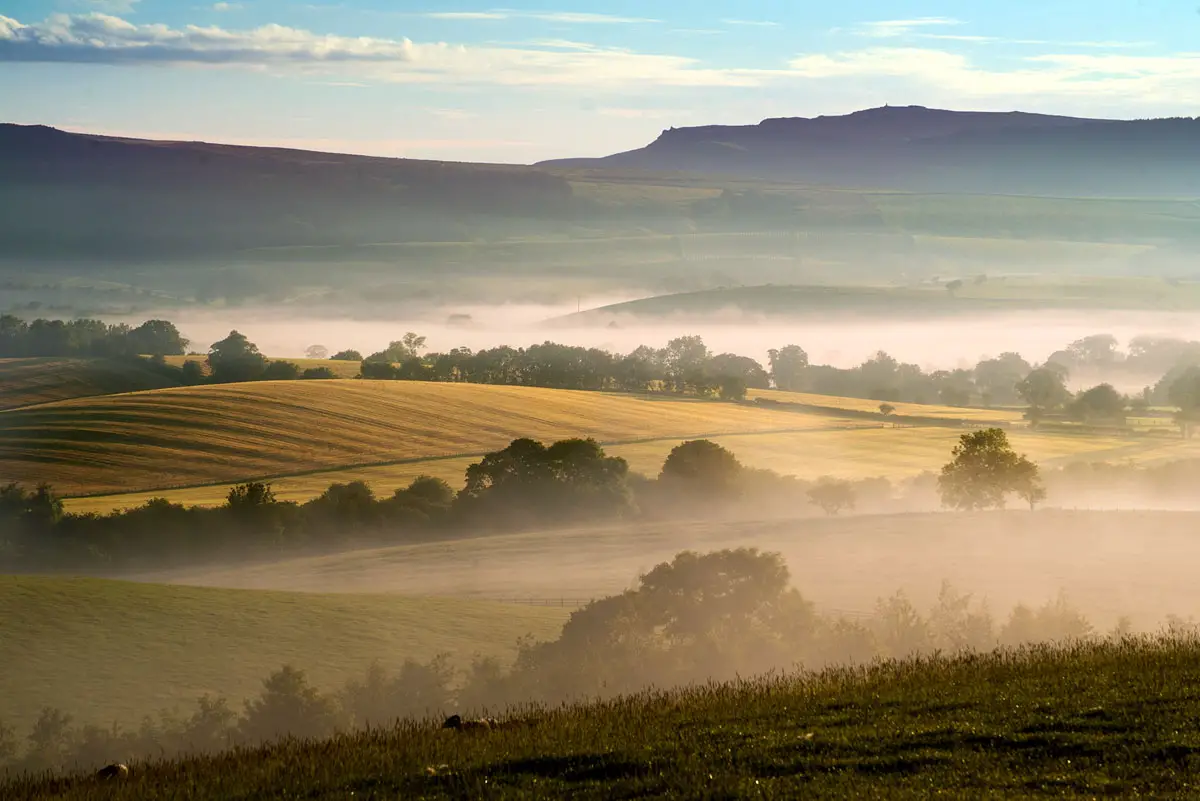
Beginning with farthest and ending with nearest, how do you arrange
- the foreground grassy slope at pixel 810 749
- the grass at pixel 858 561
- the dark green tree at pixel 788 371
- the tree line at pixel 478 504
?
the dark green tree at pixel 788 371
the tree line at pixel 478 504
the grass at pixel 858 561
the foreground grassy slope at pixel 810 749

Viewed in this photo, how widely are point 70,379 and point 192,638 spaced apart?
83.5 m

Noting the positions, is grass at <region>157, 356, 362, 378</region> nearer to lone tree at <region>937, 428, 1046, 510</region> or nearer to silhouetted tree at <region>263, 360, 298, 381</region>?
silhouetted tree at <region>263, 360, 298, 381</region>

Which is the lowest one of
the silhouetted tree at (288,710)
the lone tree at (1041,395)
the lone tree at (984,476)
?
the silhouetted tree at (288,710)

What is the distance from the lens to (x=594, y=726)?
1886 cm

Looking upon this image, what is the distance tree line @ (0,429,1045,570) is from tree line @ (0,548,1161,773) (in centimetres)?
2519

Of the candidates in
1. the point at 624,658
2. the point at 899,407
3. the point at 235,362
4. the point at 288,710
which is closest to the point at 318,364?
the point at 235,362

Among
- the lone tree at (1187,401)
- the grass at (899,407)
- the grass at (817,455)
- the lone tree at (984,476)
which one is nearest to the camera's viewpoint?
the grass at (817,455)

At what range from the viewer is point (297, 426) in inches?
4031

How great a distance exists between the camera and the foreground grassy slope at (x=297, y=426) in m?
89.7

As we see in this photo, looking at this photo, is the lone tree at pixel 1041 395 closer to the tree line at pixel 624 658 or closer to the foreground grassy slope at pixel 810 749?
the tree line at pixel 624 658

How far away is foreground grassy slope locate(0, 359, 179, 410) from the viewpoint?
395 ft

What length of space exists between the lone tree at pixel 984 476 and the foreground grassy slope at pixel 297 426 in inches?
1045

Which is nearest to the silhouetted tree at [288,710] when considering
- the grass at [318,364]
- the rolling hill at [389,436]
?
the rolling hill at [389,436]

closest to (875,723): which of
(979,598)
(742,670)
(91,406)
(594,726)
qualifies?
(594,726)
